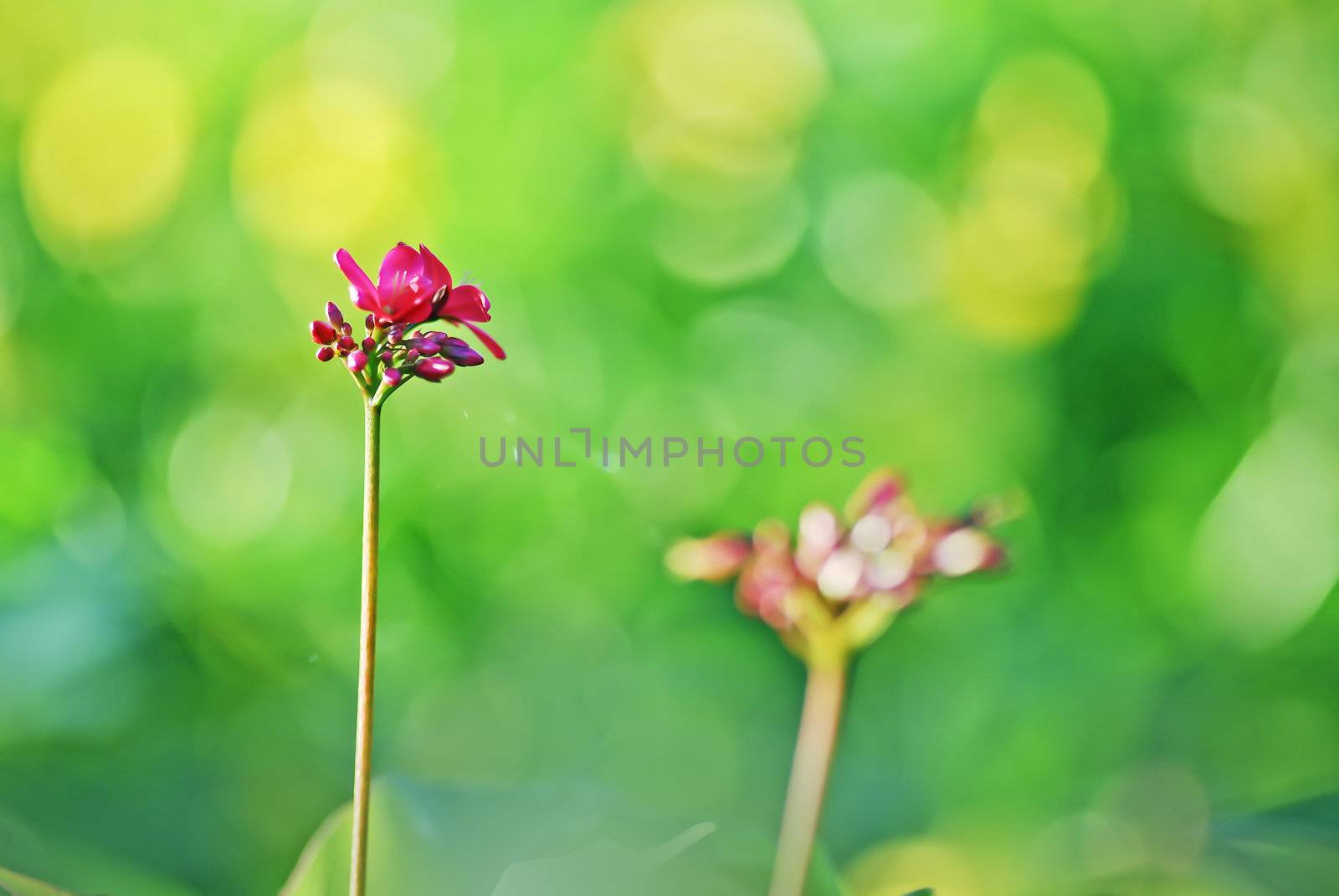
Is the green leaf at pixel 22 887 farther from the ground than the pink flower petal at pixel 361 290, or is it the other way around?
the pink flower petal at pixel 361 290

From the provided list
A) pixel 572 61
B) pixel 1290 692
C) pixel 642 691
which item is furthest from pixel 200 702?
pixel 1290 692

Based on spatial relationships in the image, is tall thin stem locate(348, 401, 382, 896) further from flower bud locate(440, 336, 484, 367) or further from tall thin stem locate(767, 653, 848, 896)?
tall thin stem locate(767, 653, 848, 896)

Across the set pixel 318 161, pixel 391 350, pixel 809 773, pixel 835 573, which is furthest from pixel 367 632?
pixel 318 161

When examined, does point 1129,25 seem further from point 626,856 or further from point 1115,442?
point 626,856

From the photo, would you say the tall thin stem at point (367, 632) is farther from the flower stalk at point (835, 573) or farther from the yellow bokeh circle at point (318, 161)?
the yellow bokeh circle at point (318, 161)

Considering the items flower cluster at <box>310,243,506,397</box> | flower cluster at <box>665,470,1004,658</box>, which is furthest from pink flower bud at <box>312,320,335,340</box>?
flower cluster at <box>665,470,1004,658</box>

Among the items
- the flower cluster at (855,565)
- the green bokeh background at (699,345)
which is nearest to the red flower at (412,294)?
the flower cluster at (855,565)

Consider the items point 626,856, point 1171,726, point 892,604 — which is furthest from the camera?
point 1171,726
